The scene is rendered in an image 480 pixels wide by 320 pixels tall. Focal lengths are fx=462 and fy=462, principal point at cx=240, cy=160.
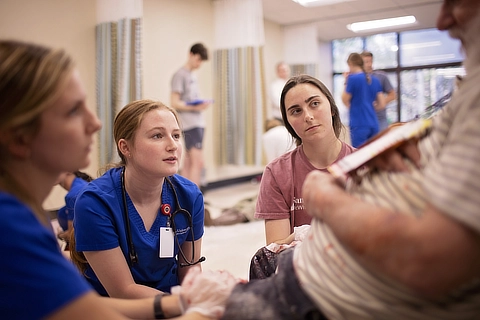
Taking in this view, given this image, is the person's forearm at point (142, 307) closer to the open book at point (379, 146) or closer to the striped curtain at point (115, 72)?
the open book at point (379, 146)

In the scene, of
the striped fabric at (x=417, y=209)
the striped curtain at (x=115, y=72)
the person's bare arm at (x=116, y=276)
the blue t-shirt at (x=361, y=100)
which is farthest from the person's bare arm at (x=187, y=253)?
the blue t-shirt at (x=361, y=100)

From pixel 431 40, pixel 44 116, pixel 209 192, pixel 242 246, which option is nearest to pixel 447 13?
pixel 44 116

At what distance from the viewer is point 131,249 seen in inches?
60.2

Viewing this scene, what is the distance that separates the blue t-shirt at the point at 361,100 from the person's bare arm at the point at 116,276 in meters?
4.32

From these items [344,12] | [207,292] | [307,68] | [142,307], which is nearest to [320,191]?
[207,292]

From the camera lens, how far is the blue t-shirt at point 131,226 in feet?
4.83

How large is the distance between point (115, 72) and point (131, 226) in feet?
11.2

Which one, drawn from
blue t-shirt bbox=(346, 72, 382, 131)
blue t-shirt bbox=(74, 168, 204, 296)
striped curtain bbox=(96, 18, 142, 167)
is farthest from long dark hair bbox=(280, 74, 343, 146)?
blue t-shirt bbox=(346, 72, 382, 131)

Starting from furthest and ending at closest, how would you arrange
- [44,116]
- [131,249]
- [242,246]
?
[242,246] < [131,249] < [44,116]

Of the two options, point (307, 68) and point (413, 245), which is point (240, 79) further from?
point (413, 245)

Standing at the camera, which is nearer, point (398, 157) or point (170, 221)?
point (398, 157)

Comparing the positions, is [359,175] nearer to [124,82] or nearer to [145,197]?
[145,197]

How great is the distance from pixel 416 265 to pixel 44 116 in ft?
2.16

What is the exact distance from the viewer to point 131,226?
5.08 feet
